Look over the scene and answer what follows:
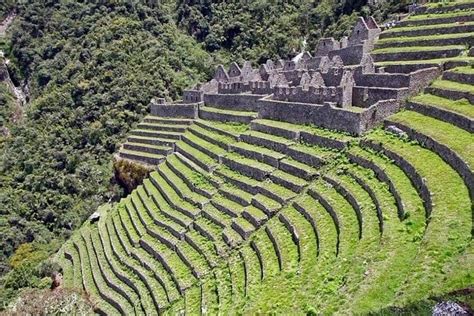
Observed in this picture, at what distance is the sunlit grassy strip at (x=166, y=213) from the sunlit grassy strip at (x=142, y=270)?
1.72m

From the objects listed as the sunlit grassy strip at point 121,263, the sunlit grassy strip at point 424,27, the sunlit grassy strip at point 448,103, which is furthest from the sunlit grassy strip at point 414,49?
the sunlit grassy strip at point 121,263

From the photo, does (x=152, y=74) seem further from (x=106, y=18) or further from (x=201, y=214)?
(x=201, y=214)

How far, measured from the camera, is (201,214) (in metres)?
21.5

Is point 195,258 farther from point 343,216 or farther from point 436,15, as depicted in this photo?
point 436,15

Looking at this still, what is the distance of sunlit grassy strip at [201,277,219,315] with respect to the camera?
16273 mm

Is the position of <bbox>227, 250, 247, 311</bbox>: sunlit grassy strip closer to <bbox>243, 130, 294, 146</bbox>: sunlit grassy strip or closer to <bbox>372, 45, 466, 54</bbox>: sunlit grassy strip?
<bbox>243, 130, 294, 146</bbox>: sunlit grassy strip

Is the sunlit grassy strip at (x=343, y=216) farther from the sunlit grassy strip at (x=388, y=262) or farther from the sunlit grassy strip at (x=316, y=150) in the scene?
the sunlit grassy strip at (x=316, y=150)

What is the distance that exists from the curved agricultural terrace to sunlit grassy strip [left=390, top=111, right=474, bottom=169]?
0.06m

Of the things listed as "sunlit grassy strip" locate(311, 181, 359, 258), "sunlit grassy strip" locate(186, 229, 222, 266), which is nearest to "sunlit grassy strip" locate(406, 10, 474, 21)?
"sunlit grassy strip" locate(311, 181, 359, 258)

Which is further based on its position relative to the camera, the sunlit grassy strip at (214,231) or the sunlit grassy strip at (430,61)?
the sunlit grassy strip at (430,61)

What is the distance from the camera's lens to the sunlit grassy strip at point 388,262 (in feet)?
35.7

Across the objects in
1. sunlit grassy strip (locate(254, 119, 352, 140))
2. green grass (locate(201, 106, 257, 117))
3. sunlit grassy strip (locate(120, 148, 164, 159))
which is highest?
sunlit grassy strip (locate(254, 119, 352, 140))

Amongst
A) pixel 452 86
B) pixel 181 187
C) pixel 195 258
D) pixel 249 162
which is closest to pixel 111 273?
pixel 181 187

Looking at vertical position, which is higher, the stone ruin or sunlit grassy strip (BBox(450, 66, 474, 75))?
sunlit grassy strip (BBox(450, 66, 474, 75))
